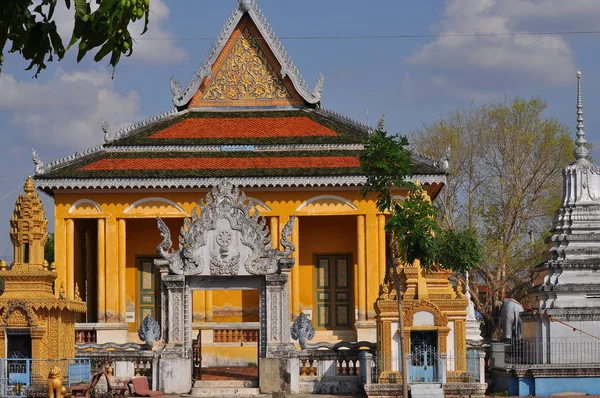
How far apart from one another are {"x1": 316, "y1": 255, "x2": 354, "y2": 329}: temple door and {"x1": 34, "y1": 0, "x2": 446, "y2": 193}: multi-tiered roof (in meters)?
3.28

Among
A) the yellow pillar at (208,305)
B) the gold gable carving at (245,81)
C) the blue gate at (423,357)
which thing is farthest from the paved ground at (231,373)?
the gold gable carving at (245,81)

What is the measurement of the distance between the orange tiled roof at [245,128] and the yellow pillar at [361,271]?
3.27 metres

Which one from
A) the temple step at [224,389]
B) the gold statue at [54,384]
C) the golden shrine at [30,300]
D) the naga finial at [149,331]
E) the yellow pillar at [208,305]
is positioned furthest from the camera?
the yellow pillar at [208,305]

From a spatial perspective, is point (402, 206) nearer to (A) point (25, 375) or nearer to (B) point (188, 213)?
(A) point (25, 375)

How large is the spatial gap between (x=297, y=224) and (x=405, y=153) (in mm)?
12916

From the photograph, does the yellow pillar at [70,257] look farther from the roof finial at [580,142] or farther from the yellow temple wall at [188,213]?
the roof finial at [580,142]

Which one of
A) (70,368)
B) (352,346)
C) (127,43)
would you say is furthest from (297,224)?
(127,43)

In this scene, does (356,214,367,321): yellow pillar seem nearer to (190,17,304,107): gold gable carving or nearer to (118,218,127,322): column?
(190,17,304,107): gold gable carving

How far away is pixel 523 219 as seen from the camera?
41656 mm

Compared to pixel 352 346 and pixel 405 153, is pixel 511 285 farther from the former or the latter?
pixel 405 153

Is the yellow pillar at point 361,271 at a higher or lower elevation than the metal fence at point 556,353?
higher

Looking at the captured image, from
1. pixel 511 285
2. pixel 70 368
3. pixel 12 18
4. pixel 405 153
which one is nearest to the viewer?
pixel 12 18

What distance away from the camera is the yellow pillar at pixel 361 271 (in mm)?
31234

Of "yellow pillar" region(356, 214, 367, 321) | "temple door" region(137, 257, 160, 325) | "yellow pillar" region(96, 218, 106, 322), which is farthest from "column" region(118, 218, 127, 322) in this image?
"yellow pillar" region(356, 214, 367, 321)
